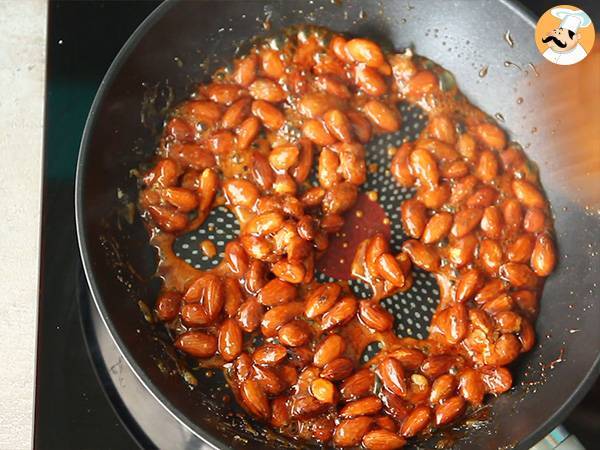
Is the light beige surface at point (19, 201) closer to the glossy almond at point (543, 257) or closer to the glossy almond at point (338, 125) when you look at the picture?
the glossy almond at point (338, 125)

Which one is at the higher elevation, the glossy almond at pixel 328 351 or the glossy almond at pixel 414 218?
the glossy almond at pixel 414 218

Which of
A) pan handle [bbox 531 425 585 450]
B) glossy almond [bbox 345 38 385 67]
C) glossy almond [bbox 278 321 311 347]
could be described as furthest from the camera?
glossy almond [bbox 345 38 385 67]

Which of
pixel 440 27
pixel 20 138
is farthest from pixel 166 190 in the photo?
pixel 440 27

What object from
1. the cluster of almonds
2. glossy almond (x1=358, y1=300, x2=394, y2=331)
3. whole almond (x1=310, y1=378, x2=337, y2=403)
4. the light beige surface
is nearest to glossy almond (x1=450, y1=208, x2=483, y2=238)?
the cluster of almonds

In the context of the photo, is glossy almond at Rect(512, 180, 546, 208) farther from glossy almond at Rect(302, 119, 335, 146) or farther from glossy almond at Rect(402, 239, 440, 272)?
glossy almond at Rect(302, 119, 335, 146)

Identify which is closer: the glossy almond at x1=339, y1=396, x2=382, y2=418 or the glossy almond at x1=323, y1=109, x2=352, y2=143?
the glossy almond at x1=339, y1=396, x2=382, y2=418

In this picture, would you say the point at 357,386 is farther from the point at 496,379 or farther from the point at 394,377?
the point at 496,379

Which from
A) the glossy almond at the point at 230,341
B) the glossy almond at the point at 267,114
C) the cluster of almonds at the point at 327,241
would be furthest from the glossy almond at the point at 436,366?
the glossy almond at the point at 267,114

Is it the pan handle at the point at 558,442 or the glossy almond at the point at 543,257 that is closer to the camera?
the pan handle at the point at 558,442
